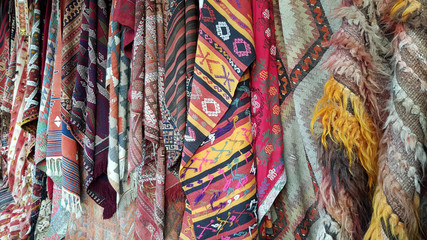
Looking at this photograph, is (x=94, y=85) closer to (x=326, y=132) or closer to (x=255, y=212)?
(x=255, y=212)

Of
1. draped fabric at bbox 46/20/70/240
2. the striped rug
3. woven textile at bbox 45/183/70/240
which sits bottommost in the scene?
the striped rug

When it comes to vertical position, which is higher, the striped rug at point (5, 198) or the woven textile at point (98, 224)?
the woven textile at point (98, 224)

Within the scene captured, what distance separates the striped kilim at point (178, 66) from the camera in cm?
76

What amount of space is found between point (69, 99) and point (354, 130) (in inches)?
40.2

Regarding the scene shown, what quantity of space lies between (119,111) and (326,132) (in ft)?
2.49

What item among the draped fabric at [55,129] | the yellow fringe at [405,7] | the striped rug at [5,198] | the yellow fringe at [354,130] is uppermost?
the yellow fringe at [405,7]

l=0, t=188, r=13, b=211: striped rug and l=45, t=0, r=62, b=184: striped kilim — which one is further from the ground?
l=45, t=0, r=62, b=184: striped kilim

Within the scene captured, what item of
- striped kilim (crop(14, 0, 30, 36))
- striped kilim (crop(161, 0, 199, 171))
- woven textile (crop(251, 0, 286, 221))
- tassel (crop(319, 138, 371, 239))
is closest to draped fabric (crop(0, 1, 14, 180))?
striped kilim (crop(14, 0, 30, 36))

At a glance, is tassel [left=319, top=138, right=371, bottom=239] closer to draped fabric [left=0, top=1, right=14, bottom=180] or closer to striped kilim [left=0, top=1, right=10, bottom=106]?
draped fabric [left=0, top=1, right=14, bottom=180]

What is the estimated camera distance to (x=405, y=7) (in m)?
0.40

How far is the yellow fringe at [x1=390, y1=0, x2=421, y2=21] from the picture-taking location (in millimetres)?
395

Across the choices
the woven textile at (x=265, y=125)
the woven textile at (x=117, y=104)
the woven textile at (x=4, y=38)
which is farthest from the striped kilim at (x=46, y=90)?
the woven textile at (x=265, y=125)

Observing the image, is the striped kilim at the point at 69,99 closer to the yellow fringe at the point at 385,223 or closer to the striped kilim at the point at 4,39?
the striped kilim at the point at 4,39

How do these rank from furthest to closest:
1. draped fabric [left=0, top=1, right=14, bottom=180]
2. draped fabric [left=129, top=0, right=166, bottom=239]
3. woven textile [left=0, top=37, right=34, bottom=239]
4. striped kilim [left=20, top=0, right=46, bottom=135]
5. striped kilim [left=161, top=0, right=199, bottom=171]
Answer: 1. draped fabric [left=0, top=1, right=14, bottom=180]
2. woven textile [left=0, top=37, right=34, bottom=239]
3. striped kilim [left=20, top=0, right=46, bottom=135]
4. draped fabric [left=129, top=0, right=166, bottom=239]
5. striped kilim [left=161, top=0, right=199, bottom=171]
